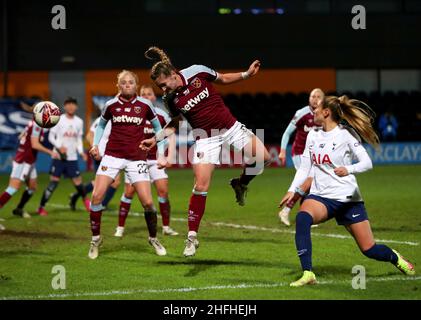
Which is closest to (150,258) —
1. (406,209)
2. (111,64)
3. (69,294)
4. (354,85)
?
(69,294)

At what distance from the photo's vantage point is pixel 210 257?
11109mm

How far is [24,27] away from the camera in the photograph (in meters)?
31.7

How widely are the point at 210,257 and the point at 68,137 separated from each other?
7.25 metres

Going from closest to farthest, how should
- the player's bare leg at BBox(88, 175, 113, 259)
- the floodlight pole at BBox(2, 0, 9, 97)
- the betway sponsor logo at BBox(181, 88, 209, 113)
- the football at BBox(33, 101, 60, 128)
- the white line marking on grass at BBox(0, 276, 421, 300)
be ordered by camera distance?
the white line marking on grass at BBox(0, 276, 421, 300), the betway sponsor logo at BBox(181, 88, 209, 113), the player's bare leg at BBox(88, 175, 113, 259), the football at BBox(33, 101, 60, 128), the floodlight pole at BBox(2, 0, 9, 97)

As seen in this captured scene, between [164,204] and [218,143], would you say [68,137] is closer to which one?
[164,204]

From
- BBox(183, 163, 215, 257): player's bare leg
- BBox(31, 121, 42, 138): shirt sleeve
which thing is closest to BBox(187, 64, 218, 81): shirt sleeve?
BBox(183, 163, 215, 257): player's bare leg

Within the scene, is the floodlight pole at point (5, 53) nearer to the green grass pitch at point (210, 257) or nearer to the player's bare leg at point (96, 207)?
the green grass pitch at point (210, 257)

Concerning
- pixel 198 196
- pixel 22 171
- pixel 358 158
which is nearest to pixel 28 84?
pixel 22 171

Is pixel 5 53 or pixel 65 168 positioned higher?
pixel 5 53

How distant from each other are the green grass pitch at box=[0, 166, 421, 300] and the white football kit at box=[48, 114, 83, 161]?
50.7 inches

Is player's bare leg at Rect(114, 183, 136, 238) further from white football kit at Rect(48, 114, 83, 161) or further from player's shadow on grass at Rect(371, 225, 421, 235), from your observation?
white football kit at Rect(48, 114, 83, 161)

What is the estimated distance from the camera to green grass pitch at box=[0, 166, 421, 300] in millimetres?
8641

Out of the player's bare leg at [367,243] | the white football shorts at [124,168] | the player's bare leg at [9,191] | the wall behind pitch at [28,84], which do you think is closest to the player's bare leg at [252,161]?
the white football shorts at [124,168]

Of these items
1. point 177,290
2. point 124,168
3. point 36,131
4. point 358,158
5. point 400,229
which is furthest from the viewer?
point 36,131
